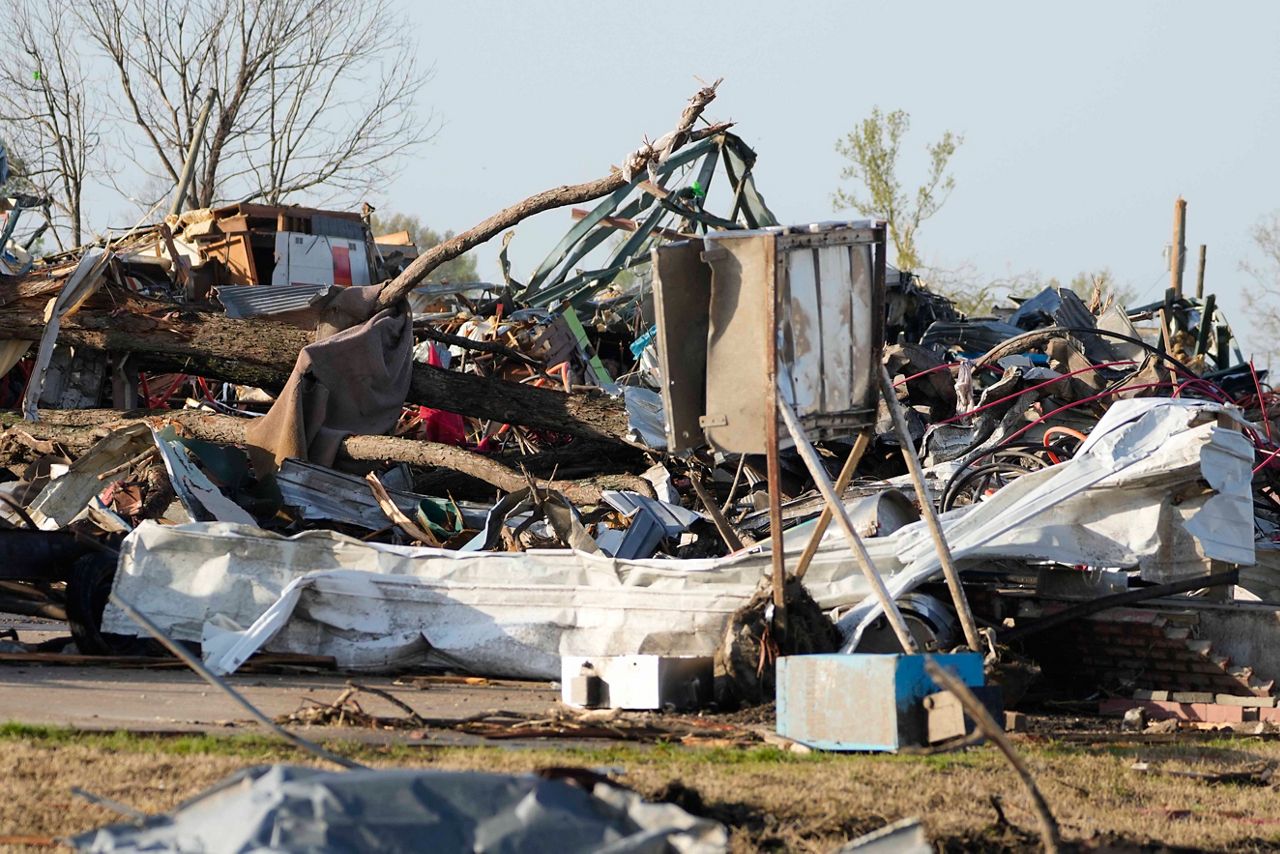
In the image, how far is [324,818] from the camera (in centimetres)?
279

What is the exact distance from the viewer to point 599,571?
25.6 feet

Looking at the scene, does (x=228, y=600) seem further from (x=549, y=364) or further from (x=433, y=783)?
(x=549, y=364)

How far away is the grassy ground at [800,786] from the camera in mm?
4004

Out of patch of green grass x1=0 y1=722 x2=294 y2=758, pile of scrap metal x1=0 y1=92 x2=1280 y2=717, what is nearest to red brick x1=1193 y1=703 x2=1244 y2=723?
pile of scrap metal x1=0 y1=92 x2=1280 y2=717

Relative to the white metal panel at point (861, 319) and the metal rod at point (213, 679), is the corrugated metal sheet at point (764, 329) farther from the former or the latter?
the metal rod at point (213, 679)

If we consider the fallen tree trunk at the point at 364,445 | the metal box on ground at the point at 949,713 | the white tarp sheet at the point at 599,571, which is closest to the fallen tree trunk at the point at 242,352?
the fallen tree trunk at the point at 364,445

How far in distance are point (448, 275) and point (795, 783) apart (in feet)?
168

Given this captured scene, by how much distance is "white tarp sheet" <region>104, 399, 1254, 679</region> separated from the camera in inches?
295

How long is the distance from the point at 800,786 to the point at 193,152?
35.4 metres

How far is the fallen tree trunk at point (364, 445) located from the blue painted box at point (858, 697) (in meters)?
4.67

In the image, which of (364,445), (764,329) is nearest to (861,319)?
(764,329)

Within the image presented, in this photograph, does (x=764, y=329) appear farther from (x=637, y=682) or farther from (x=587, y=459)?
(x=587, y=459)

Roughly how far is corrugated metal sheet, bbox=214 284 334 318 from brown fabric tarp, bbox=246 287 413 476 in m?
0.39

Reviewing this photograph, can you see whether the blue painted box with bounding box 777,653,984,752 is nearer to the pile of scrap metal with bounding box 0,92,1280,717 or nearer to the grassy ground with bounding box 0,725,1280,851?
the grassy ground with bounding box 0,725,1280,851
